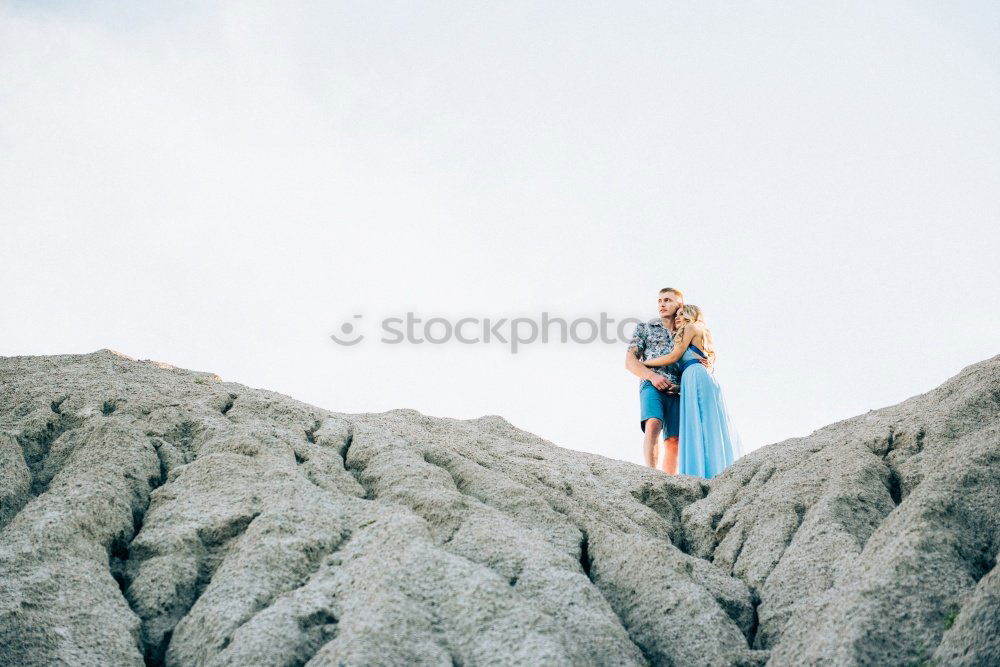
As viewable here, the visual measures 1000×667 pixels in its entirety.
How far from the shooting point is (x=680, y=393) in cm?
1428

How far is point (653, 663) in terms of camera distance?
272 inches

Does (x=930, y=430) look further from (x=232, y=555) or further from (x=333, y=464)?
(x=232, y=555)

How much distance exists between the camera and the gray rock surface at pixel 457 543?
6.38 m

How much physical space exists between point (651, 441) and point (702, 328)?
1.99 metres

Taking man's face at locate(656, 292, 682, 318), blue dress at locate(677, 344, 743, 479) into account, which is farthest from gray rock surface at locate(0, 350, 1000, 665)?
man's face at locate(656, 292, 682, 318)

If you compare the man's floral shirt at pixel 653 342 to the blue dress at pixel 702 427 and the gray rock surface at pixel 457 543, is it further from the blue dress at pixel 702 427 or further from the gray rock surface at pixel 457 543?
the gray rock surface at pixel 457 543

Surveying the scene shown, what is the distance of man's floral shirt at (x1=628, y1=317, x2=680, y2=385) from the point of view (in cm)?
1456

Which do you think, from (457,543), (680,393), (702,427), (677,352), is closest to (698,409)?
(702,427)

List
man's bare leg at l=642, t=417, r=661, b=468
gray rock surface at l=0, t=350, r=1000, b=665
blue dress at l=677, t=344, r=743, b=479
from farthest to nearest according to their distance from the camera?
man's bare leg at l=642, t=417, r=661, b=468, blue dress at l=677, t=344, r=743, b=479, gray rock surface at l=0, t=350, r=1000, b=665

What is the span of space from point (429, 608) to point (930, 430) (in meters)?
5.42

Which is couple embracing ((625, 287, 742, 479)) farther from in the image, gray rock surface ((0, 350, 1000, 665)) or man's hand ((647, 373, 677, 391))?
gray rock surface ((0, 350, 1000, 665))

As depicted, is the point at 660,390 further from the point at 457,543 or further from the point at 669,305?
the point at 457,543

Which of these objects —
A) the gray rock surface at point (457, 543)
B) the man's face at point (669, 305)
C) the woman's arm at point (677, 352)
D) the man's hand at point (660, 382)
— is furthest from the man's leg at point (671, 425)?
the gray rock surface at point (457, 543)

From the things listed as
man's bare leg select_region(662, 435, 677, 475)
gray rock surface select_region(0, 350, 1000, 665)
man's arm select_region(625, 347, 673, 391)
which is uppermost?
man's arm select_region(625, 347, 673, 391)
